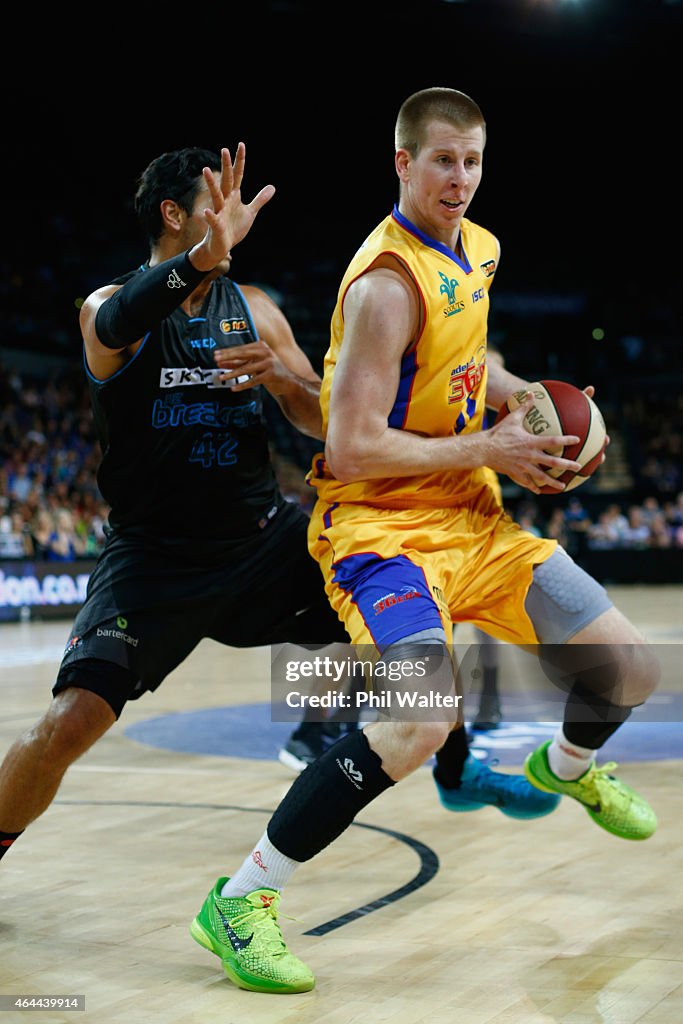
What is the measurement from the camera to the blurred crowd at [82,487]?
50.8 feet

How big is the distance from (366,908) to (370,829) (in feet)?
3.12

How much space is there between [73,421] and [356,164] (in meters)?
7.15

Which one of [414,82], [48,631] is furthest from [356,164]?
[48,631]

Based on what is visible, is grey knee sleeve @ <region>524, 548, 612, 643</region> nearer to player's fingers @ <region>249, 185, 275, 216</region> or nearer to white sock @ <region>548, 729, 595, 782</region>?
white sock @ <region>548, 729, 595, 782</region>

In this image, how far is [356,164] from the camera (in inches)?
872

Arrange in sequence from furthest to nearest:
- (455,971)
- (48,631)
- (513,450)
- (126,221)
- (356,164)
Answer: (126,221), (356,164), (48,631), (513,450), (455,971)

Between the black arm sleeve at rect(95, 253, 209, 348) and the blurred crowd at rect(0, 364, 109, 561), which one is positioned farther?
the blurred crowd at rect(0, 364, 109, 561)

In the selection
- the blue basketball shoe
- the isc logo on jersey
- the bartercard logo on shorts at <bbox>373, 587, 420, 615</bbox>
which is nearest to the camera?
the bartercard logo on shorts at <bbox>373, 587, 420, 615</bbox>

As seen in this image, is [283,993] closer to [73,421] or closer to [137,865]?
[137,865]

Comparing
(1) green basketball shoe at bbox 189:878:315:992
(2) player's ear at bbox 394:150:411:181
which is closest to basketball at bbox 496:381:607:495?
(2) player's ear at bbox 394:150:411:181

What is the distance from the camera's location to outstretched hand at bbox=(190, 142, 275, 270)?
301 centimetres

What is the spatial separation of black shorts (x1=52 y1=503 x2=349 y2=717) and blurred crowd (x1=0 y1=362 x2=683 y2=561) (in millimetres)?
9477

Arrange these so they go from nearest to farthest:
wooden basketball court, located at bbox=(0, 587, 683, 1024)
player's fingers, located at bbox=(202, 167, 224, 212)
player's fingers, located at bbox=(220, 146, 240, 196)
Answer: wooden basketball court, located at bbox=(0, 587, 683, 1024) → player's fingers, located at bbox=(202, 167, 224, 212) → player's fingers, located at bbox=(220, 146, 240, 196)

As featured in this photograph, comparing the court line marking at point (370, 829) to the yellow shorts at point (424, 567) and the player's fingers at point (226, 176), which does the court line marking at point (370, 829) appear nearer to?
the yellow shorts at point (424, 567)
